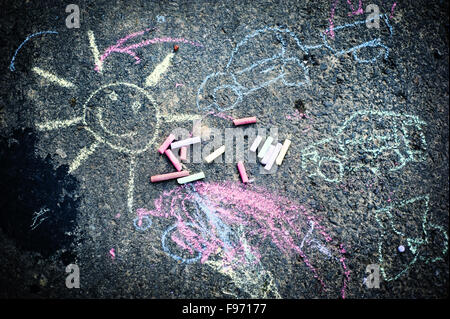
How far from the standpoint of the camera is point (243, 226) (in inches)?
97.3

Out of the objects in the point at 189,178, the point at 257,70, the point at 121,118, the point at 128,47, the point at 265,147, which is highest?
the point at 128,47

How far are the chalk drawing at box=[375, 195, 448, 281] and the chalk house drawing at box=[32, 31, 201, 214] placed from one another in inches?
69.5

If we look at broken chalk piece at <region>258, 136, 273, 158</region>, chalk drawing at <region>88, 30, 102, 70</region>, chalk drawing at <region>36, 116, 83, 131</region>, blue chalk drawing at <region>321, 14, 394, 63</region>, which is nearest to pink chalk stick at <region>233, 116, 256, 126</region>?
broken chalk piece at <region>258, 136, 273, 158</region>

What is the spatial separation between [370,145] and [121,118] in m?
2.06

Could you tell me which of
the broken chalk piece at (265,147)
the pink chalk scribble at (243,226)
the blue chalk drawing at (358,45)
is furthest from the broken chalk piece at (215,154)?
the blue chalk drawing at (358,45)

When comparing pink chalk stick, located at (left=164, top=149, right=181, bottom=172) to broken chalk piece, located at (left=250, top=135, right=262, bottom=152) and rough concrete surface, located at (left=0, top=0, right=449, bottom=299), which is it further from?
broken chalk piece, located at (left=250, top=135, right=262, bottom=152)

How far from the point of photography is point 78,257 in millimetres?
2414

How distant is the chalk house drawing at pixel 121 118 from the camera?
247cm

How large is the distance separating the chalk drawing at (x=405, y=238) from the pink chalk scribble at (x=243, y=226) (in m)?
0.34

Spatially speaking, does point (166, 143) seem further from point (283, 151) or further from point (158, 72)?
point (283, 151)

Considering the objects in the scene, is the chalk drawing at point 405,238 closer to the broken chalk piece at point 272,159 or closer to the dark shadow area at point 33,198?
the broken chalk piece at point 272,159

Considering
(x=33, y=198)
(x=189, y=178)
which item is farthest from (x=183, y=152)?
(x=33, y=198)

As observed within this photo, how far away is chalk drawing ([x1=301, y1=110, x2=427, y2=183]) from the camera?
99.0 inches
